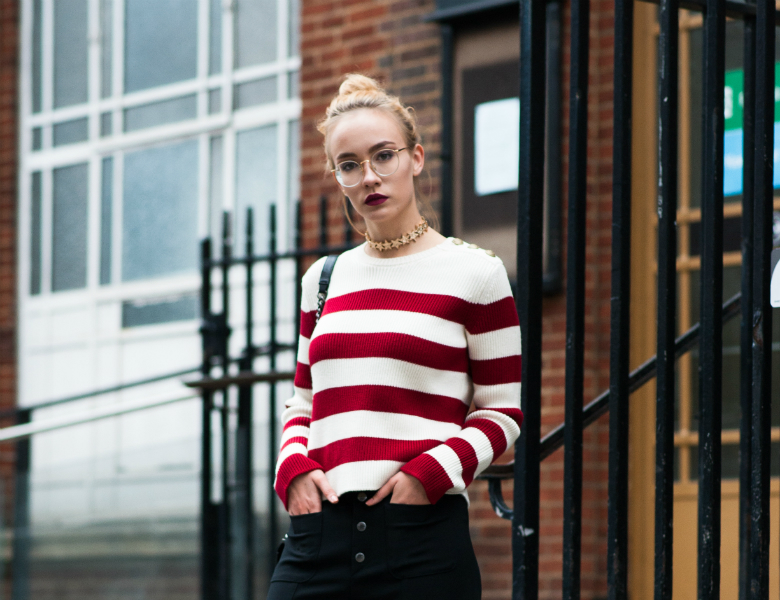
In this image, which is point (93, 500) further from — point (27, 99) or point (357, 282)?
point (357, 282)

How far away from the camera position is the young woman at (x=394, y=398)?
86.5 inches

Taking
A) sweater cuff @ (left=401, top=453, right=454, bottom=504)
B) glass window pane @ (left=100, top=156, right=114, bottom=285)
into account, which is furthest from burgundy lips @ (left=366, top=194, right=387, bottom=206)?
glass window pane @ (left=100, top=156, right=114, bottom=285)

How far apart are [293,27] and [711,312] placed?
16.5 feet

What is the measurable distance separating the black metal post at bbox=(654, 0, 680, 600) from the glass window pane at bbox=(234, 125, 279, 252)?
4.66 meters

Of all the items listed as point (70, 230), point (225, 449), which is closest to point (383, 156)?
point (225, 449)

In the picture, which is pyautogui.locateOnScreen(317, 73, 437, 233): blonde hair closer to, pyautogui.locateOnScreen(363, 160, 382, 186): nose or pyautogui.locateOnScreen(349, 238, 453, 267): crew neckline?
pyautogui.locateOnScreen(363, 160, 382, 186): nose

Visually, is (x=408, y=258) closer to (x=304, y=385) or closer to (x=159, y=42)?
(x=304, y=385)

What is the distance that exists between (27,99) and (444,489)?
7.21 m

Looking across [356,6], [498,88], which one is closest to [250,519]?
[498,88]

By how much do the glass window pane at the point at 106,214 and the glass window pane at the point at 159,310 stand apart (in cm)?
36

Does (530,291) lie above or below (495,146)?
below

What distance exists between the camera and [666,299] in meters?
2.63

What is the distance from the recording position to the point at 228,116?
24.4 ft

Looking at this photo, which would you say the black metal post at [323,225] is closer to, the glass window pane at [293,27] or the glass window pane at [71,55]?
the glass window pane at [293,27]
